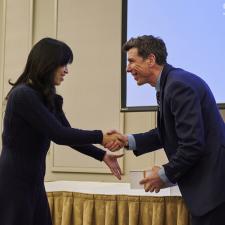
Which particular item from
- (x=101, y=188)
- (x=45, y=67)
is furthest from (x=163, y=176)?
(x=101, y=188)

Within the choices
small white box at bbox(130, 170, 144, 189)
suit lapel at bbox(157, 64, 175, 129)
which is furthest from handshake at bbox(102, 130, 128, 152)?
suit lapel at bbox(157, 64, 175, 129)

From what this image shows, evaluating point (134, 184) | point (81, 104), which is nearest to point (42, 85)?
point (134, 184)

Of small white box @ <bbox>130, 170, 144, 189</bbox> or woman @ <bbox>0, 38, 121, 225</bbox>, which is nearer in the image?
woman @ <bbox>0, 38, 121, 225</bbox>

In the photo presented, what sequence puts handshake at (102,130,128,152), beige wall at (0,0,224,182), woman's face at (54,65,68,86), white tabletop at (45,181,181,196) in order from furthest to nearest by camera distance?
1. beige wall at (0,0,224,182)
2. white tabletop at (45,181,181,196)
3. handshake at (102,130,128,152)
4. woman's face at (54,65,68,86)

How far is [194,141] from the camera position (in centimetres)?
168

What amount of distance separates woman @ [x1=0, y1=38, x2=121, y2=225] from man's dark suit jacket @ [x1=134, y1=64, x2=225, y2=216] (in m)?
0.44

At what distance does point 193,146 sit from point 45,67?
0.68 metres

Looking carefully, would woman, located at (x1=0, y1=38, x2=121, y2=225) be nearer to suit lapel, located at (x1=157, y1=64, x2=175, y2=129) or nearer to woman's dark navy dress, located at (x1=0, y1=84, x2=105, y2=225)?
woman's dark navy dress, located at (x1=0, y1=84, x2=105, y2=225)

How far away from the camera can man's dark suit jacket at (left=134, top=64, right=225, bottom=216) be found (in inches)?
66.7

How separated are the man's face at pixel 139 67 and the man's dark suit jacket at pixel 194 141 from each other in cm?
27

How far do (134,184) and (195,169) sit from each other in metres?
0.86

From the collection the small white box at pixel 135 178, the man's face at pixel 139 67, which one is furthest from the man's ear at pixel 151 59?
the small white box at pixel 135 178

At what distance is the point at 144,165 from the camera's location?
3.09m

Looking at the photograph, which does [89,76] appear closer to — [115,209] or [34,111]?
[115,209]
